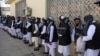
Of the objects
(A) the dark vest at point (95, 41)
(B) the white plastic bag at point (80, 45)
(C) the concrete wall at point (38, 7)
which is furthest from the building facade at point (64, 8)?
(A) the dark vest at point (95, 41)

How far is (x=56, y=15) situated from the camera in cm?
1330

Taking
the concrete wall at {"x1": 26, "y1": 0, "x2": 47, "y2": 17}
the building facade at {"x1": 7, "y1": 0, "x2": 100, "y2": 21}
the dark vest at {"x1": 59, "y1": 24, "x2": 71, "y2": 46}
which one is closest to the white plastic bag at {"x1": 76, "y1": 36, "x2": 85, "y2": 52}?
the dark vest at {"x1": 59, "y1": 24, "x2": 71, "y2": 46}

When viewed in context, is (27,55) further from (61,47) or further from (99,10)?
(99,10)

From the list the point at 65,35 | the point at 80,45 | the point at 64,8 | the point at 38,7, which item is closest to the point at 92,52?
the point at 80,45

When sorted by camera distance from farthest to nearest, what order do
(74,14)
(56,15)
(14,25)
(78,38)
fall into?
(14,25), (56,15), (74,14), (78,38)

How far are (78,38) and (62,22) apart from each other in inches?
47.9

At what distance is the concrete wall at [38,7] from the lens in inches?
575

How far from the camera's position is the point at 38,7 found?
15.7 metres

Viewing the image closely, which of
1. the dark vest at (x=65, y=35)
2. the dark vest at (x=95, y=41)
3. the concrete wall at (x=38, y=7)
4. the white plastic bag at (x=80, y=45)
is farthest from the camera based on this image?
the concrete wall at (x=38, y=7)

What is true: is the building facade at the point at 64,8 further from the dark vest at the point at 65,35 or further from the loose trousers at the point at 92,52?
the loose trousers at the point at 92,52

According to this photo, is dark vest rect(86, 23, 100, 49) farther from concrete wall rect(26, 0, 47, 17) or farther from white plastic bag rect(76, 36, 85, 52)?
concrete wall rect(26, 0, 47, 17)

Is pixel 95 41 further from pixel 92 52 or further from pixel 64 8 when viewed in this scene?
pixel 64 8

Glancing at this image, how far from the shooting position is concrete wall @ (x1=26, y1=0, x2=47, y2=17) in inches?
575

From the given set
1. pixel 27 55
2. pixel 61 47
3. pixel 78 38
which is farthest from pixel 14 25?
pixel 78 38
